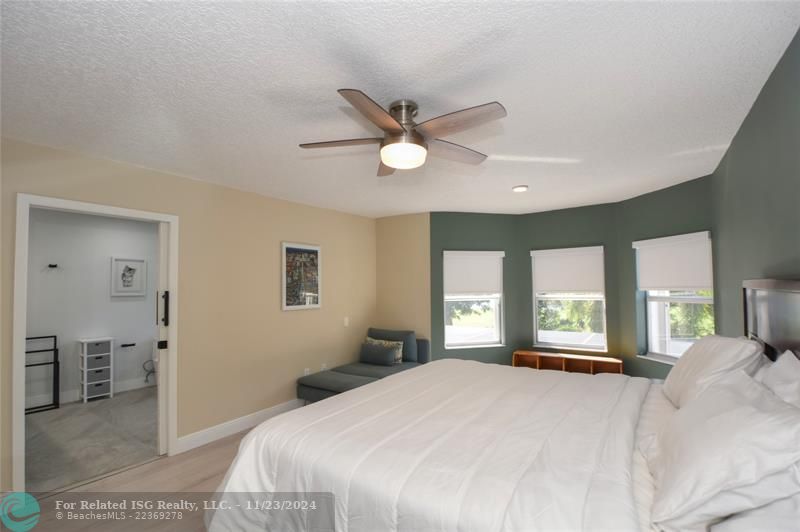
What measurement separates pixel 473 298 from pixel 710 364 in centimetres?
343

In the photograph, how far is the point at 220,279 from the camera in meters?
3.64

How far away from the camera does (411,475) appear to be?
4.53 ft

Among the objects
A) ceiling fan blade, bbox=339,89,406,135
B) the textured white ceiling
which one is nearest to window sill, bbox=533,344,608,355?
the textured white ceiling

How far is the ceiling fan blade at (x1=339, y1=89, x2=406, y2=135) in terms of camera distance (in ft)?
4.96

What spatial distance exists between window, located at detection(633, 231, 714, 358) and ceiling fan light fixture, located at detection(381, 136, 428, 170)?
326 centimetres

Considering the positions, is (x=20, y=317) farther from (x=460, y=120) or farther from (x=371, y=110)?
(x=460, y=120)

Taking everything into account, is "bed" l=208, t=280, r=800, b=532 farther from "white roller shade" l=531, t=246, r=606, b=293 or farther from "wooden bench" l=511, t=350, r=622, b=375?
"white roller shade" l=531, t=246, r=606, b=293

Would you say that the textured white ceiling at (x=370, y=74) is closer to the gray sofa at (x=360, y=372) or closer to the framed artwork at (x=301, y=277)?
the framed artwork at (x=301, y=277)

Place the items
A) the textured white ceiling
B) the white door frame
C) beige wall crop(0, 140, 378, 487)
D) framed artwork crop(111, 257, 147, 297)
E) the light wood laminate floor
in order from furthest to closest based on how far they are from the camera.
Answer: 1. framed artwork crop(111, 257, 147, 297)
2. beige wall crop(0, 140, 378, 487)
3. the white door frame
4. the light wood laminate floor
5. the textured white ceiling

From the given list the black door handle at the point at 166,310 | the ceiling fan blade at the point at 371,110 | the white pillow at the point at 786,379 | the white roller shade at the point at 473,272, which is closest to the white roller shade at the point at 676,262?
the white roller shade at the point at 473,272

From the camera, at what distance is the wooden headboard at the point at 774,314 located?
160 centimetres

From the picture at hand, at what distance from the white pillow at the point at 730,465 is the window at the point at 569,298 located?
3701 mm

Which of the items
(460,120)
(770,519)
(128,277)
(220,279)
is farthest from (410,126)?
(128,277)

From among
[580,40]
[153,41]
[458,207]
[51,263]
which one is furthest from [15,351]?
[458,207]
